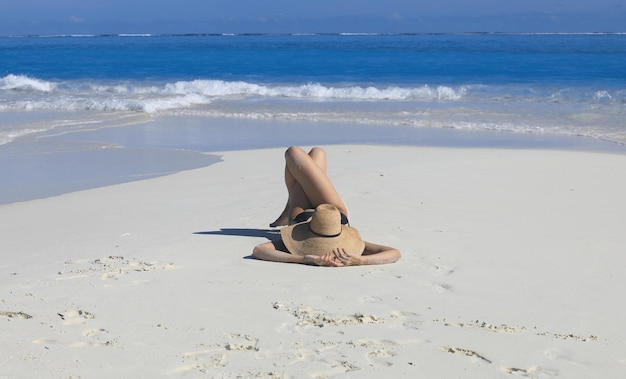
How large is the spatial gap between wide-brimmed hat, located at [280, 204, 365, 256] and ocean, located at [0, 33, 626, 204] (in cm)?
403

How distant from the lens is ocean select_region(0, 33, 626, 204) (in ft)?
38.7

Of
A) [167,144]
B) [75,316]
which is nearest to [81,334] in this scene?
[75,316]

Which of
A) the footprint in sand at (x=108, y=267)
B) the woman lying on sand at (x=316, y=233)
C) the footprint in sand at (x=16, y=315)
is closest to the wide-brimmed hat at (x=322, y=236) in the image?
the woman lying on sand at (x=316, y=233)

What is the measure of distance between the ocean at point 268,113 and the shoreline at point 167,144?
0.07 ft

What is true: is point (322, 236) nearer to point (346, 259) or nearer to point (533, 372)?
point (346, 259)

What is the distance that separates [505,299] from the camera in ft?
16.6

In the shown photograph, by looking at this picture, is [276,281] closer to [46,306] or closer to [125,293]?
[125,293]

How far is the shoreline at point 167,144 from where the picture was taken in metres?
10.1

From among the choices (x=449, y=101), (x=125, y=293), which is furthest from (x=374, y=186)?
(x=449, y=101)

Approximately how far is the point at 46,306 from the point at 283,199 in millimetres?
3760

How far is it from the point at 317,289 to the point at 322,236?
0.65 m

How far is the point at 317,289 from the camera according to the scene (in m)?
5.22

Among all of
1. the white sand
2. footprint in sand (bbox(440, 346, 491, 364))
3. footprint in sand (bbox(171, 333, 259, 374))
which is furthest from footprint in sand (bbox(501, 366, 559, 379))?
footprint in sand (bbox(171, 333, 259, 374))

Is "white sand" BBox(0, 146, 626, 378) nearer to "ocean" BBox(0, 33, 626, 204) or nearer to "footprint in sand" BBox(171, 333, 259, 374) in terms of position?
"footprint in sand" BBox(171, 333, 259, 374)
